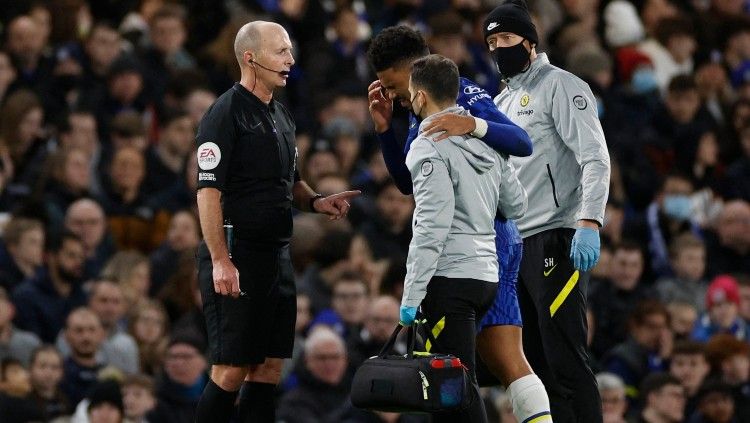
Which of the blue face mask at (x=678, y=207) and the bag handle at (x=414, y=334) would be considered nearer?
the bag handle at (x=414, y=334)

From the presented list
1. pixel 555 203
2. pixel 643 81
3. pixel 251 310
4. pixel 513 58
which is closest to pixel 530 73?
pixel 513 58

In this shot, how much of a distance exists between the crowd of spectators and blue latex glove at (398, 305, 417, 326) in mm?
3759

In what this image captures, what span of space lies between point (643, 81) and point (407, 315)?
10520mm

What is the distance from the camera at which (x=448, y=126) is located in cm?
781

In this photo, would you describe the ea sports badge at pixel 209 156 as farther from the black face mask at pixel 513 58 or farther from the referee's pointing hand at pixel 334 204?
the black face mask at pixel 513 58

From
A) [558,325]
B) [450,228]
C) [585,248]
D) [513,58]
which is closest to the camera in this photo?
[450,228]

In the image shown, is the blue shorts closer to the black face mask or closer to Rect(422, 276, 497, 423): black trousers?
Rect(422, 276, 497, 423): black trousers

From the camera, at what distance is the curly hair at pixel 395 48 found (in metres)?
8.34

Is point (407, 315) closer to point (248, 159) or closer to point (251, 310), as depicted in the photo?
point (251, 310)

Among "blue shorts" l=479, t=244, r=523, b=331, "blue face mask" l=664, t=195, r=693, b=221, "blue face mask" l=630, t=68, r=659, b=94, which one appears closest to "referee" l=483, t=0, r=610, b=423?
"blue shorts" l=479, t=244, r=523, b=331

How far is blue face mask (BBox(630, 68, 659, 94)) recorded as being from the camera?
1778 cm

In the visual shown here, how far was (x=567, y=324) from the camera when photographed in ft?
27.7

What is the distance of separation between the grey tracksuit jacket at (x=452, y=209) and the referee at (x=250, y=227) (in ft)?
2.64

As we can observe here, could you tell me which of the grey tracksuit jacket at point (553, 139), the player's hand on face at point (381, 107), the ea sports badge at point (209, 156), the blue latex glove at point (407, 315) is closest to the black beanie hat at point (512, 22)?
the grey tracksuit jacket at point (553, 139)
